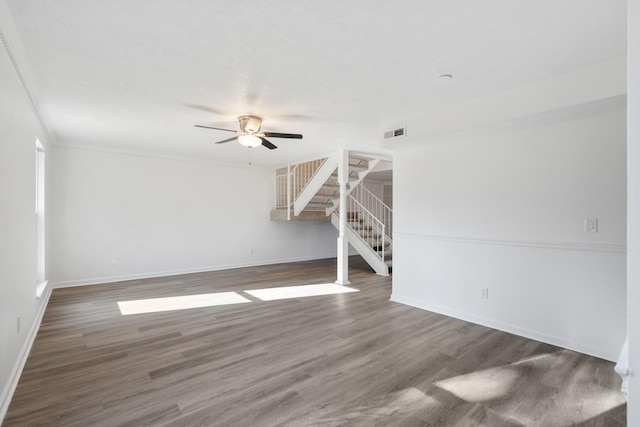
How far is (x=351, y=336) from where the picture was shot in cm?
333

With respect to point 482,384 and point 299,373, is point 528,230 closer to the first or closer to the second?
point 482,384

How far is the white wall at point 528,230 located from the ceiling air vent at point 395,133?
46 centimetres

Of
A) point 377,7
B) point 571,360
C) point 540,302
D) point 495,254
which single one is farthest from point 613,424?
point 377,7

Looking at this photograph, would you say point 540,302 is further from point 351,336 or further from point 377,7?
point 377,7

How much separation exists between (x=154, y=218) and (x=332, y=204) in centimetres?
395

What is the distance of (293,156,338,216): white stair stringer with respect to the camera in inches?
253

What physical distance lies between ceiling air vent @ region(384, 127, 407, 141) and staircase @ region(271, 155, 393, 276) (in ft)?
5.99

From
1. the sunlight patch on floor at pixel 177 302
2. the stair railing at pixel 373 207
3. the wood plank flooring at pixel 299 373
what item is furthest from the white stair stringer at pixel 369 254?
the sunlight patch on floor at pixel 177 302

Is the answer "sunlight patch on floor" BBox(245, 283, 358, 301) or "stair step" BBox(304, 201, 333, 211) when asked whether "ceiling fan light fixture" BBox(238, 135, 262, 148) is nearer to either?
"sunlight patch on floor" BBox(245, 283, 358, 301)

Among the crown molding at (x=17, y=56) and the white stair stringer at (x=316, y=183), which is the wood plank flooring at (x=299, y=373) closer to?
the crown molding at (x=17, y=56)

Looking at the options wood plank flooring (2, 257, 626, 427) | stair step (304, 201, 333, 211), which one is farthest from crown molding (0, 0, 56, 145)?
stair step (304, 201, 333, 211)

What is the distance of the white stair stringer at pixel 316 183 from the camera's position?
6428 millimetres

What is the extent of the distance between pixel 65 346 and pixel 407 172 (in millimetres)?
4404

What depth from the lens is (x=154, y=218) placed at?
6.32m
